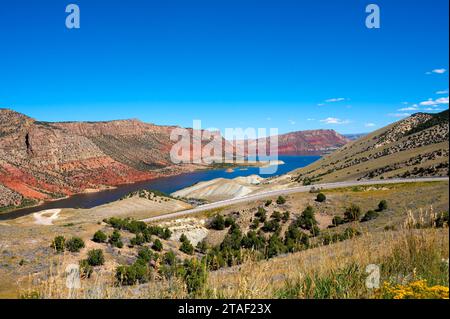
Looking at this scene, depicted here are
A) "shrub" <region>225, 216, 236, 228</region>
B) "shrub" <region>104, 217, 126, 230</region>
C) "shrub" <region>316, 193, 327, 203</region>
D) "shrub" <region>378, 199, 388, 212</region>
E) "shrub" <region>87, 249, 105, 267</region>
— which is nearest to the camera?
"shrub" <region>87, 249, 105, 267</region>

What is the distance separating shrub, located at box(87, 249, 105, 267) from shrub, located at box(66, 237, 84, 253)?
5.05ft

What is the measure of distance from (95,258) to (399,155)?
70158 mm

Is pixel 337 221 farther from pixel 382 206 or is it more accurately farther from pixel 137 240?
pixel 137 240

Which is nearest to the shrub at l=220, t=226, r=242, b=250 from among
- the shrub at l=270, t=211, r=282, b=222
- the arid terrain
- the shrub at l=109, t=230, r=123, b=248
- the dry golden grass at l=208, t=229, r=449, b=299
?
the arid terrain

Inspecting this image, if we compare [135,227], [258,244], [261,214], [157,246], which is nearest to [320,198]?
[261,214]

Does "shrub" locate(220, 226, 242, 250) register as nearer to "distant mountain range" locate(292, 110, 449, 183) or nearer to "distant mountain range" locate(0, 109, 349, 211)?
"distant mountain range" locate(292, 110, 449, 183)

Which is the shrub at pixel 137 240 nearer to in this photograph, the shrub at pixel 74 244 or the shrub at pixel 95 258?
the shrub at pixel 74 244

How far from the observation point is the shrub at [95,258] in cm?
2345

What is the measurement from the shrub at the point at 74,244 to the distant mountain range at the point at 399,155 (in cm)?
4379

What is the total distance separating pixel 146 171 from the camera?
638 ft

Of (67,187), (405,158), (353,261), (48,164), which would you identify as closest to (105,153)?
(48,164)

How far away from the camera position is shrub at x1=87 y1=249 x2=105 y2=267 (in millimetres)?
23453

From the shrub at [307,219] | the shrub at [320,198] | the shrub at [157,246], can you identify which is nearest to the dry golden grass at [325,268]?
the shrub at [157,246]
